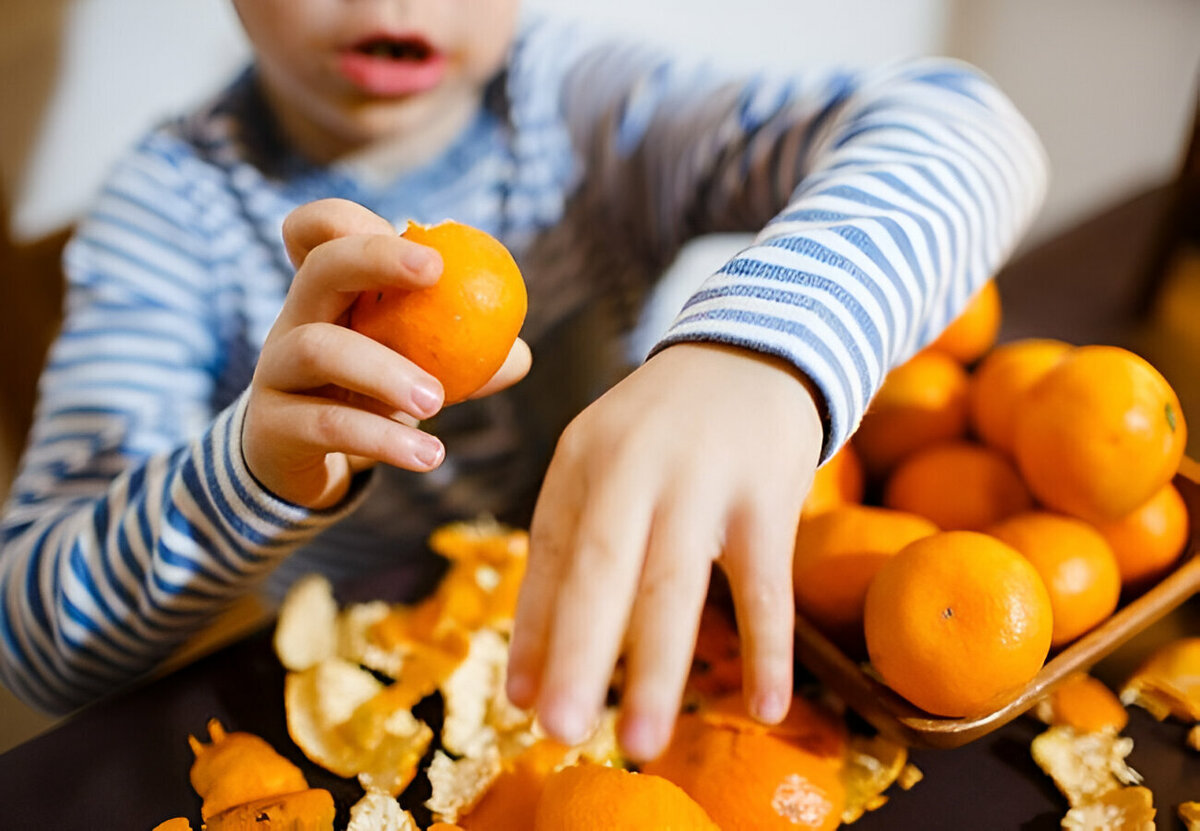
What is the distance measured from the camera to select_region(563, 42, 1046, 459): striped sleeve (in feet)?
0.96

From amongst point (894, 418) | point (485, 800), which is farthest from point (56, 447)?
point (894, 418)

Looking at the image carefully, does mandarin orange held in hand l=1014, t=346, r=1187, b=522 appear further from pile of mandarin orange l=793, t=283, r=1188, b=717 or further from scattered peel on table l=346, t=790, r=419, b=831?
scattered peel on table l=346, t=790, r=419, b=831

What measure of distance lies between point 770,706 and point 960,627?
0.37 feet

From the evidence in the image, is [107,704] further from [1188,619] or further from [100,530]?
[1188,619]

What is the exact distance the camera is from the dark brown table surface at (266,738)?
329 mm

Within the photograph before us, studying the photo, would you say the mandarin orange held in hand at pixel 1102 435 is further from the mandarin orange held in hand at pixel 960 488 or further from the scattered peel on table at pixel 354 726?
the scattered peel on table at pixel 354 726

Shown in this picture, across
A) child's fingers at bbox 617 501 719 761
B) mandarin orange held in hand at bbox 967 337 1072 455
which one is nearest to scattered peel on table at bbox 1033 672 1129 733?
mandarin orange held in hand at bbox 967 337 1072 455

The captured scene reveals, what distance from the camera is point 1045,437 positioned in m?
0.35

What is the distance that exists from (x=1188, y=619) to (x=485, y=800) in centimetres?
32

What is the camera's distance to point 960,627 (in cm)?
30

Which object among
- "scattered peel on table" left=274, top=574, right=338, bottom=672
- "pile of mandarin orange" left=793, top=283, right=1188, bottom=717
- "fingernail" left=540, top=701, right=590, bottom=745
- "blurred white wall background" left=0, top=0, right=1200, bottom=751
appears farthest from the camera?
"blurred white wall background" left=0, top=0, right=1200, bottom=751

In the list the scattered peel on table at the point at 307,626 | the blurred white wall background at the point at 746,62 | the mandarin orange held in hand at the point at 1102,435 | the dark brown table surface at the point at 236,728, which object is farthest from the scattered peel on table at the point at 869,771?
the blurred white wall background at the point at 746,62

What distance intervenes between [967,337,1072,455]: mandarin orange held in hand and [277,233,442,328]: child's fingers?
0.27m

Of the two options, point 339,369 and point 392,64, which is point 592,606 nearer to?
point 339,369
